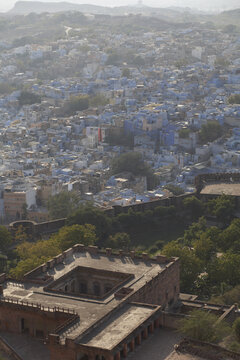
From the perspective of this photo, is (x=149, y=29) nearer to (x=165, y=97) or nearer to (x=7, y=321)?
(x=165, y=97)

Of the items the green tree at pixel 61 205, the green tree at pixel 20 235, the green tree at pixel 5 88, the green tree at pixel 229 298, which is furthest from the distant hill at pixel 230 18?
the green tree at pixel 229 298

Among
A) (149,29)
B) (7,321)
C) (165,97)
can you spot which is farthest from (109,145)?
(149,29)

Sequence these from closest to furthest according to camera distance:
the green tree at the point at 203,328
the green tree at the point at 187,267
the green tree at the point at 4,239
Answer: the green tree at the point at 203,328, the green tree at the point at 187,267, the green tree at the point at 4,239

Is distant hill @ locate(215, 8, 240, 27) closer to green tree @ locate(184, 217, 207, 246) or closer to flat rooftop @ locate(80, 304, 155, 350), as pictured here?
green tree @ locate(184, 217, 207, 246)

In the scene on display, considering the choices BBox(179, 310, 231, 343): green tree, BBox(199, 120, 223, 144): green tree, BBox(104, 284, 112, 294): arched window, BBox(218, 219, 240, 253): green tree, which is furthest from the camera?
BBox(199, 120, 223, 144): green tree

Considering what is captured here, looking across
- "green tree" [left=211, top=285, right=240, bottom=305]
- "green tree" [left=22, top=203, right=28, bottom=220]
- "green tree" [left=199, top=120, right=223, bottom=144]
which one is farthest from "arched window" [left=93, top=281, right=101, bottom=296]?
"green tree" [left=199, top=120, right=223, bottom=144]

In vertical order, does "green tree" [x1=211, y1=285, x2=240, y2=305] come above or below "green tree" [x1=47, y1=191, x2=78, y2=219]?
above

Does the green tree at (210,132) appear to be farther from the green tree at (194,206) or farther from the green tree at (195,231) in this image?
the green tree at (195,231)
